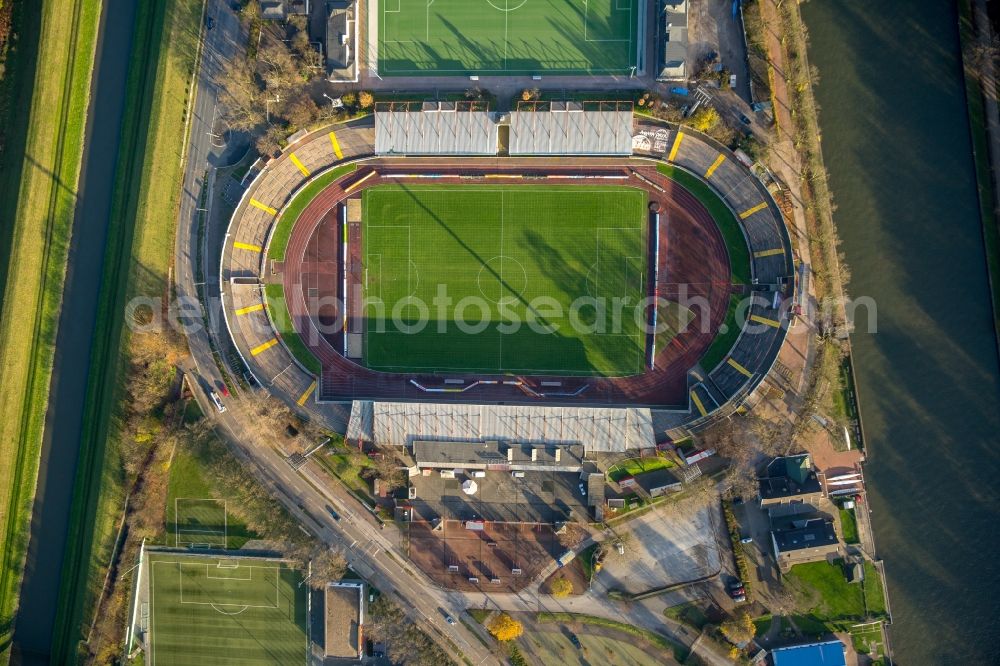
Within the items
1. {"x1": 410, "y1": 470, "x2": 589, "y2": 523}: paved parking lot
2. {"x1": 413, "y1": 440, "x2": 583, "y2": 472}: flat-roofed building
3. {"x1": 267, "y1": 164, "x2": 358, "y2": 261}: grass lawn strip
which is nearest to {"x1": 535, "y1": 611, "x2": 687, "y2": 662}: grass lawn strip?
{"x1": 410, "y1": 470, "x2": 589, "y2": 523}: paved parking lot

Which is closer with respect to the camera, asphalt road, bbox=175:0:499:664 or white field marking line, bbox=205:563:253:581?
asphalt road, bbox=175:0:499:664

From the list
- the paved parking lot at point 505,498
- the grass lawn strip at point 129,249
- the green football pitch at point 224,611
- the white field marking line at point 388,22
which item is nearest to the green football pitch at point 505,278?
the paved parking lot at point 505,498

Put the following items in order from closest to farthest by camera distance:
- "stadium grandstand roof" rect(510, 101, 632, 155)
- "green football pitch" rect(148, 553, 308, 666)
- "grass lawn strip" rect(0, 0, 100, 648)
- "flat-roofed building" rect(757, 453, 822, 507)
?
"flat-roofed building" rect(757, 453, 822, 507) < "stadium grandstand roof" rect(510, 101, 632, 155) < "green football pitch" rect(148, 553, 308, 666) < "grass lawn strip" rect(0, 0, 100, 648)

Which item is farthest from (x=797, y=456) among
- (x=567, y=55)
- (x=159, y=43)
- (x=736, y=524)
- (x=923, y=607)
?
(x=159, y=43)

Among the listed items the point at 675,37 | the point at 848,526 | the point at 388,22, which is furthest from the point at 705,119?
the point at 848,526

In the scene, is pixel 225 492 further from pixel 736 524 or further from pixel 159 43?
pixel 736 524

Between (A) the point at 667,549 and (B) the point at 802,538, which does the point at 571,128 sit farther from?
(B) the point at 802,538

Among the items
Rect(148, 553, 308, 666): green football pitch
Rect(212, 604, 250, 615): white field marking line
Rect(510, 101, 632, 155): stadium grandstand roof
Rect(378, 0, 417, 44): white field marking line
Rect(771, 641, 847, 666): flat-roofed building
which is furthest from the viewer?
Rect(212, 604, 250, 615): white field marking line

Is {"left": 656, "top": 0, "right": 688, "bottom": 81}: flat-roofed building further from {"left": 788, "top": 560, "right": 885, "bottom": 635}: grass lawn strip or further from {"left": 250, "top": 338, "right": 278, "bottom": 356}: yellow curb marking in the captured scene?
{"left": 788, "top": 560, "right": 885, "bottom": 635}: grass lawn strip
